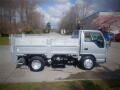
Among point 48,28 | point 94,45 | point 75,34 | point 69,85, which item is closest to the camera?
point 69,85

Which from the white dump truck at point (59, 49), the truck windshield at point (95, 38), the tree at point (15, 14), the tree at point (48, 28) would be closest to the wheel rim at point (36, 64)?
the white dump truck at point (59, 49)

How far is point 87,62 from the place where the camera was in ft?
15.0

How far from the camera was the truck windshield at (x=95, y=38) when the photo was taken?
4.50 meters

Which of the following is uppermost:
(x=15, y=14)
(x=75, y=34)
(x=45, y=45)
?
(x=15, y=14)

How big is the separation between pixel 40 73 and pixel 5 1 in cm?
198

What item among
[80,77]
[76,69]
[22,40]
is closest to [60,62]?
[76,69]

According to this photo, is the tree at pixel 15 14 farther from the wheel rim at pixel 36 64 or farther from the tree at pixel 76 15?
the wheel rim at pixel 36 64

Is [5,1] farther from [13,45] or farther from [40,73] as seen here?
[40,73]

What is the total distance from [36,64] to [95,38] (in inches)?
65.9

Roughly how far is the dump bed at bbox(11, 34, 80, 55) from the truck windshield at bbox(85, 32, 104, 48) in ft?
0.96

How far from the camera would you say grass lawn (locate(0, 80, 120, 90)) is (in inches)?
121

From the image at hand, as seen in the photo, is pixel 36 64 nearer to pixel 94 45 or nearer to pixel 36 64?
pixel 36 64

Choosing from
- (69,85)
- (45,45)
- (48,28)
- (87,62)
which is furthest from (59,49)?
(69,85)

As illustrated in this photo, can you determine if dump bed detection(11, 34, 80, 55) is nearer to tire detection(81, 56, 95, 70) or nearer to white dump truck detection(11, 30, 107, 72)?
white dump truck detection(11, 30, 107, 72)
